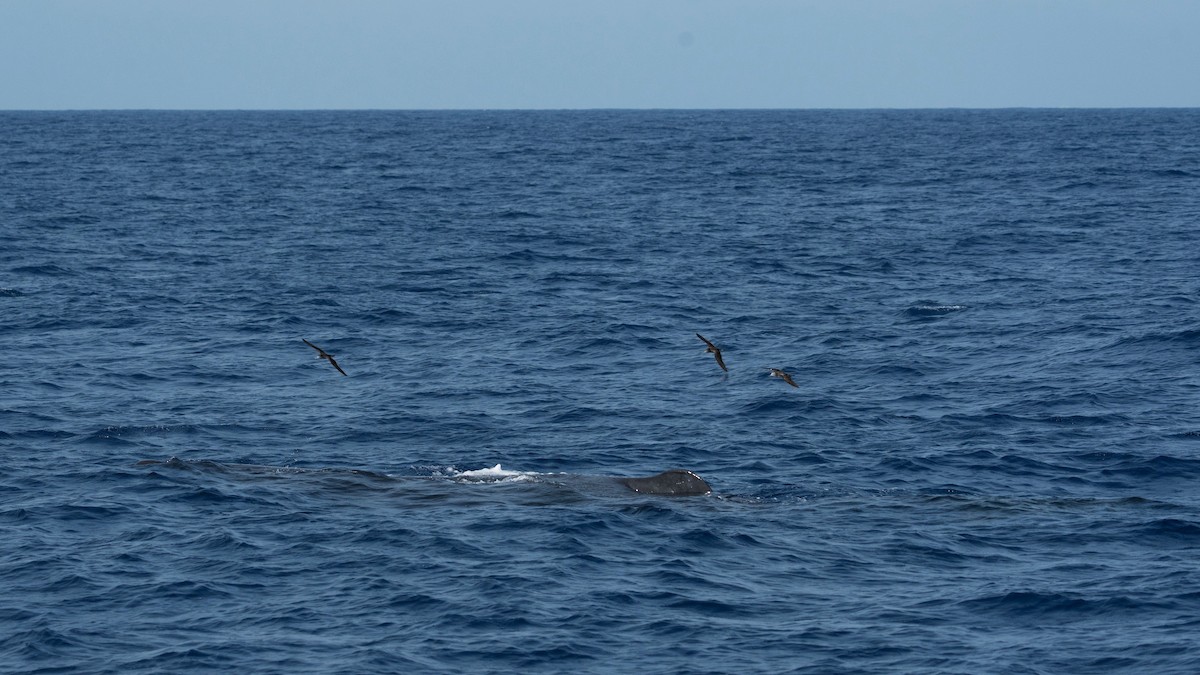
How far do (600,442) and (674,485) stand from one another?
5.54 meters

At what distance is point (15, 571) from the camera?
27359 millimetres

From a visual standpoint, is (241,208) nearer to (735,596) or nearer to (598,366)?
(598,366)

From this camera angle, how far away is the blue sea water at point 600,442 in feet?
80.9

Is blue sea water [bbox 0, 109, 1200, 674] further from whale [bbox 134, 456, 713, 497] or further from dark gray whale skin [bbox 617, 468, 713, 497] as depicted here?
dark gray whale skin [bbox 617, 468, 713, 497]

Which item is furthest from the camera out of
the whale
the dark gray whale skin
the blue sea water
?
the whale

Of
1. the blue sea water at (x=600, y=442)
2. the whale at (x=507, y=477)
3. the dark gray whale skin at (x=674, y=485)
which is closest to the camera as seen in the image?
the blue sea water at (x=600, y=442)

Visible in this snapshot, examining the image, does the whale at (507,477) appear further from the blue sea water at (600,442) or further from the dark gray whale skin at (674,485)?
the blue sea water at (600,442)

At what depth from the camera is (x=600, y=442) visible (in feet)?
124

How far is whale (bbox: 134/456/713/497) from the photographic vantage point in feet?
107

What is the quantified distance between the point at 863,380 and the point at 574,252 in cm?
2826

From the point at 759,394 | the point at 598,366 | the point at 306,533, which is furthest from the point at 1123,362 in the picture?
the point at 306,533

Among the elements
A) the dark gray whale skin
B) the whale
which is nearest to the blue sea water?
the whale

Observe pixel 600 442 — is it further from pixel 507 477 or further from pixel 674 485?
pixel 674 485

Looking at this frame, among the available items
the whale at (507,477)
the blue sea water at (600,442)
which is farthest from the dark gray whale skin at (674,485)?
the blue sea water at (600,442)
